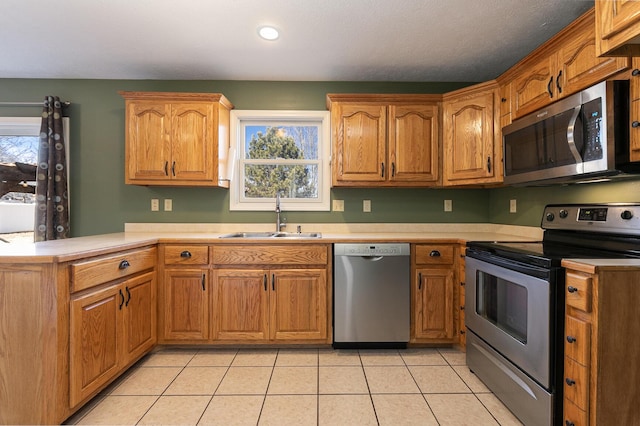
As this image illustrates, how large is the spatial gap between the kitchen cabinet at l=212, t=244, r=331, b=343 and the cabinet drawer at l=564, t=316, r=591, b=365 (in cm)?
149

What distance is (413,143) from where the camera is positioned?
111 inches

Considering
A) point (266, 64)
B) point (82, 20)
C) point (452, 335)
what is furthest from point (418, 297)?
point (82, 20)

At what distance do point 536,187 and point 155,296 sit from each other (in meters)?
3.10

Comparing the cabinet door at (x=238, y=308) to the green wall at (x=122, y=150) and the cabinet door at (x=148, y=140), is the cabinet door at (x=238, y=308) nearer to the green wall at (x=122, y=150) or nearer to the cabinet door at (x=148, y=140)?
the green wall at (x=122, y=150)

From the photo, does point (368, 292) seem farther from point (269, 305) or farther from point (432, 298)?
point (269, 305)

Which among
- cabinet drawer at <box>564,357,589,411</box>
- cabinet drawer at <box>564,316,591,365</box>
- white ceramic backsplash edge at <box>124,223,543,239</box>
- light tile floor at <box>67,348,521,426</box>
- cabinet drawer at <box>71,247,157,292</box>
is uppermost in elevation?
white ceramic backsplash edge at <box>124,223,543,239</box>

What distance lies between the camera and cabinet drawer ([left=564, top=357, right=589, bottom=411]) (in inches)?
52.2

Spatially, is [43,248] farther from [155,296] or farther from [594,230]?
[594,230]

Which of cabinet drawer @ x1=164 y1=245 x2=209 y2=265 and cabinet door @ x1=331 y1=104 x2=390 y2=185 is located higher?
cabinet door @ x1=331 y1=104 x2=390 y2=185

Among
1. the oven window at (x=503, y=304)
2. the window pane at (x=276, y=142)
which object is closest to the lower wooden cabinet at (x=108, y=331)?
the window pane at (x=276, y=142)

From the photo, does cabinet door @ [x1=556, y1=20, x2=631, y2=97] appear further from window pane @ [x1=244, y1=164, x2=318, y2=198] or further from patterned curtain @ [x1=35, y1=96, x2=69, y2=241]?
patterned curtain @ [x1=35, y1=96, x2=69, y2=241]

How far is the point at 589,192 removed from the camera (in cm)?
206

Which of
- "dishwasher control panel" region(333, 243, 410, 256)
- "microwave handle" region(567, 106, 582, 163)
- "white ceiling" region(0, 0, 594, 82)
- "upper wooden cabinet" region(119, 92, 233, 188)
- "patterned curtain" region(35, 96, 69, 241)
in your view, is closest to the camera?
"microwave handle" region(567, 106, 582, 163)

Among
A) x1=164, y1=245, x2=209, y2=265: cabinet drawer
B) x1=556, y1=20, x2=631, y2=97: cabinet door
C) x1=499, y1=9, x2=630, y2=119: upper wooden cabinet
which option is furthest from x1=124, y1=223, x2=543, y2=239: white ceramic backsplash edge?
x1=556, y1=20, x2=631, y2=97: cabinet door
